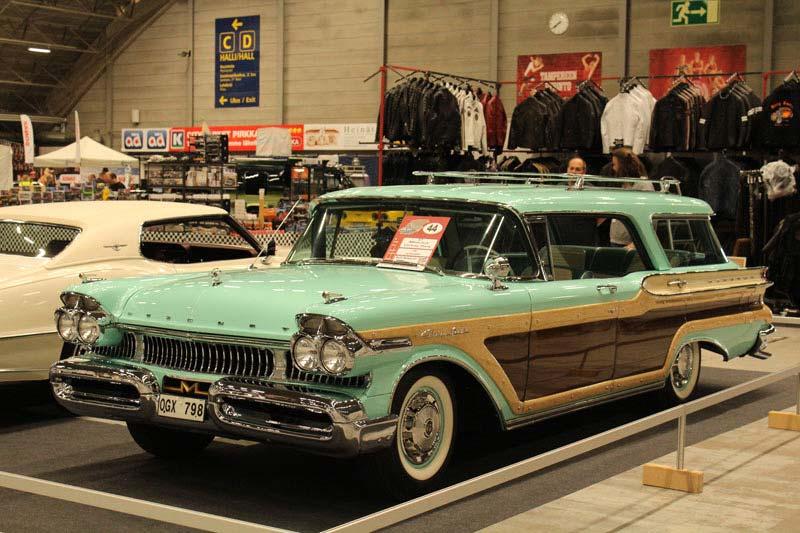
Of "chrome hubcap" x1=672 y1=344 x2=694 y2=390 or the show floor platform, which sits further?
"chrome hubcap" x1=672 y1=344 x2=694 y2=390

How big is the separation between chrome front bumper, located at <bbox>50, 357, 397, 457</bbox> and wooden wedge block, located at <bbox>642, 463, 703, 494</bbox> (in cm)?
157

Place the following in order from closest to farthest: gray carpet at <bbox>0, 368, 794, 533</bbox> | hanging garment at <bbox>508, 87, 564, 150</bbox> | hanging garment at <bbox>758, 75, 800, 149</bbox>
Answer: gray carpet at <bbox>0, 368, 794, 533</bbox> < hanging garment at <bbox>758, 75, 800, 149</bbox> < hanging garment at <bbox>508, 87, 564, 150</bbox>

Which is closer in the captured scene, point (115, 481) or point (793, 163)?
point (115, 481)

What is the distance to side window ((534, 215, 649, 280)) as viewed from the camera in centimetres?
618

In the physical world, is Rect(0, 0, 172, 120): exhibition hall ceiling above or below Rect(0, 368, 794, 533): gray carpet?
above

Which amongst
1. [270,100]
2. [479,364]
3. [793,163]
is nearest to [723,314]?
[479,364]

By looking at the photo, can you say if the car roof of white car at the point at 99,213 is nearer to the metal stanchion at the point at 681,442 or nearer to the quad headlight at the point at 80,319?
the quad headlight at the point at 80,319

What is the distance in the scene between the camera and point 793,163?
44.5 feet

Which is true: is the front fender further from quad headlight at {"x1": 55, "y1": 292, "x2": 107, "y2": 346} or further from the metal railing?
quad headlight at {"x1": 55, "y1": 292, "x2": 107, "y2": 346}

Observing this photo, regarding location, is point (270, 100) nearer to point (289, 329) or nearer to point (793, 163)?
point (793, 163)

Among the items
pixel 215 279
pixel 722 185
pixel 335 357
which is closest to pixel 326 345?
pixel 335 357

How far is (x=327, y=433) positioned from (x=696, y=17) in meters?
16.6

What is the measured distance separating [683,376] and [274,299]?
11.9ft

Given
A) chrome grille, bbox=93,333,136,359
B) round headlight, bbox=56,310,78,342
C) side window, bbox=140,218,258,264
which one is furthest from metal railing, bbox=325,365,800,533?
side window, bbox=140,218,258,264
